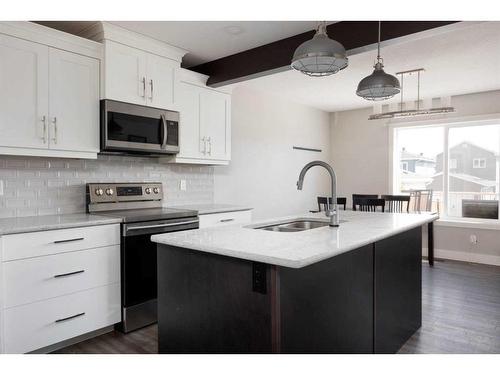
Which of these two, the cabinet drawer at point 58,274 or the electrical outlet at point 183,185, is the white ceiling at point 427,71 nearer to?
the electrical outlet at point 183,185

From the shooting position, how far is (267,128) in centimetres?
513

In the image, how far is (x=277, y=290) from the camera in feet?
4.93

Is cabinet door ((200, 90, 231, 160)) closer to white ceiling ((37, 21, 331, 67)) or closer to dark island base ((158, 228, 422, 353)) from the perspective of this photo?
white ceiling ((37, 21, 331, 67))

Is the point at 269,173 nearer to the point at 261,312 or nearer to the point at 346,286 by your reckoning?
the point at 346,286

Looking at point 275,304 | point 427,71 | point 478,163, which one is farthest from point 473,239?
point 275,304

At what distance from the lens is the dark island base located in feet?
5.08

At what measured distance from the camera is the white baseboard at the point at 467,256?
4.93 m

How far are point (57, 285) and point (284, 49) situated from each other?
251 centimetres

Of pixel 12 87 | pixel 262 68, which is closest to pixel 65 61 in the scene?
pixel 12 87

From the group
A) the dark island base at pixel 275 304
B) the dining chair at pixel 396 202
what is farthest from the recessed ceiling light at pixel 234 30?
the dining chair at pixel 396 202

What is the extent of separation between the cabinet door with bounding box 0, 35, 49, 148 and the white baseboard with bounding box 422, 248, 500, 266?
17.0ft

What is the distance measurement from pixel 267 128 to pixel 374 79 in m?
2.69

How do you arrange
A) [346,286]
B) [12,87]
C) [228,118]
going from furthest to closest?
[228,118] < [12,87] < [346,286]

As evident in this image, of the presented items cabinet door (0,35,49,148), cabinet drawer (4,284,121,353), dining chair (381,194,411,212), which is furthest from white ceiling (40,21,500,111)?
cabinet drawer (4,284,121,353)
